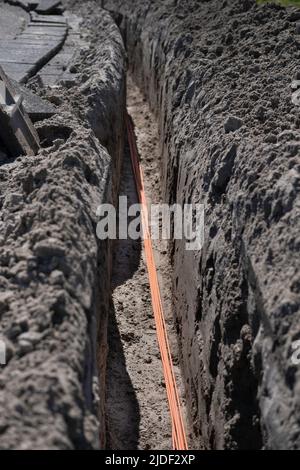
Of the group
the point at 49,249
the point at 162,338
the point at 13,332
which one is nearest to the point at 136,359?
the point at 162,338

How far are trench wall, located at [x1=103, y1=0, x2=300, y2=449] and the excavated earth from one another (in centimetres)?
2

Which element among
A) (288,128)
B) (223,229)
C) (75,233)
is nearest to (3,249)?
(75,233)

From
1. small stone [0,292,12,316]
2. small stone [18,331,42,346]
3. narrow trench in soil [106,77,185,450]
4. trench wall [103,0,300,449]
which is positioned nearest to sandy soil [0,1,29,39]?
trench wall [103,0,300,449]

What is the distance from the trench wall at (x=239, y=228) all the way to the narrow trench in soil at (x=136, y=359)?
0.97 ft

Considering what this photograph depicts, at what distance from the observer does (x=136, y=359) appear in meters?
6.38

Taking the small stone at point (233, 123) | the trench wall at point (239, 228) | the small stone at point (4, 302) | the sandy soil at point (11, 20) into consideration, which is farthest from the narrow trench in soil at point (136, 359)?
the sandy soil at point (11, 20)

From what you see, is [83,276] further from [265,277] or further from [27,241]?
[265,277]

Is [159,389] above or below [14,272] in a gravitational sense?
below

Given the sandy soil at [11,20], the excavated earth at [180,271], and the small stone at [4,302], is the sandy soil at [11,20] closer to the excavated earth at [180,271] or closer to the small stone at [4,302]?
the excavated earth at [180,271]

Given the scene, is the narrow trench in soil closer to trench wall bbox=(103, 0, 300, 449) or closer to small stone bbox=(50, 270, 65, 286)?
trench wall bbox=(103, 0, 300, 449)

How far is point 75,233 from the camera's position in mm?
4742

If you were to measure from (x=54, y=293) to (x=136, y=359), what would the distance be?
7.92 ft

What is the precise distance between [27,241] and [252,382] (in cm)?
185

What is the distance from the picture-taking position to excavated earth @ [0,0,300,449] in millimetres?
3805
